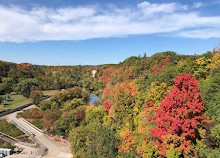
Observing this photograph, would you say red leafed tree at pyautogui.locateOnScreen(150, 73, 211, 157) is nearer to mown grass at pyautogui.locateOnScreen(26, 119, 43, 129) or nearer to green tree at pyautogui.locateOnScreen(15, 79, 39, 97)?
mown grass at pyautogui.locateOnScreen(26, 119, 43, 129)

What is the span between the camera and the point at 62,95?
56.8 meters

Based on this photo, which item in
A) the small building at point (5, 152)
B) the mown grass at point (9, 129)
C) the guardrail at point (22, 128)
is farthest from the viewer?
the mown grass at point (9, 129)

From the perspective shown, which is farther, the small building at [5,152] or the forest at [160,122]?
the small building at [5,152]

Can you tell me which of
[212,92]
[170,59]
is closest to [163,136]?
[212,92]

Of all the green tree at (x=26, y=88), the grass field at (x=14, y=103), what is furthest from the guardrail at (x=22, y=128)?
the green tree at (x=26, y=88)

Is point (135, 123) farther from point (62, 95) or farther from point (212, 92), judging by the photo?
point (62, 95)

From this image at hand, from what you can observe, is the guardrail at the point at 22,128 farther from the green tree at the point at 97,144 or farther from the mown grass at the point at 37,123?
the green tree at the point at 97,144

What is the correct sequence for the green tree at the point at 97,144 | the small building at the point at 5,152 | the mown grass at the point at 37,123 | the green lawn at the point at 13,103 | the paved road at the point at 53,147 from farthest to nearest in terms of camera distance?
the green lawn at the point at 13,103 → the mown grass at the point at 37,123 → the small building at the point at 5,152 → the paved road at the point at 53,147 → the green tree at the point at 97,144

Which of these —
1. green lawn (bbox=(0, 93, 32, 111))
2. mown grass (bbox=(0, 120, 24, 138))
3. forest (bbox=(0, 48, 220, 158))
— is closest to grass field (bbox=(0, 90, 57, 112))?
green lawn (bbox=(0, 93, 32, 111))

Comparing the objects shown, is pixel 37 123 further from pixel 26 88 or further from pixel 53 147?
pixel 26 88

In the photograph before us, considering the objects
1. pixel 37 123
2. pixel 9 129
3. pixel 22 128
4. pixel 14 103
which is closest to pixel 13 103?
pixel 14 103

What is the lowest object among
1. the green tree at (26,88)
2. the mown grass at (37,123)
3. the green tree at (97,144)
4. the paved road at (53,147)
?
the paved road at (53,147)

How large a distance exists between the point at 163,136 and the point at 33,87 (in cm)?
7654

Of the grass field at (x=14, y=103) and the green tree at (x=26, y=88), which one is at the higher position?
the green tree at (x=26, y=88)
